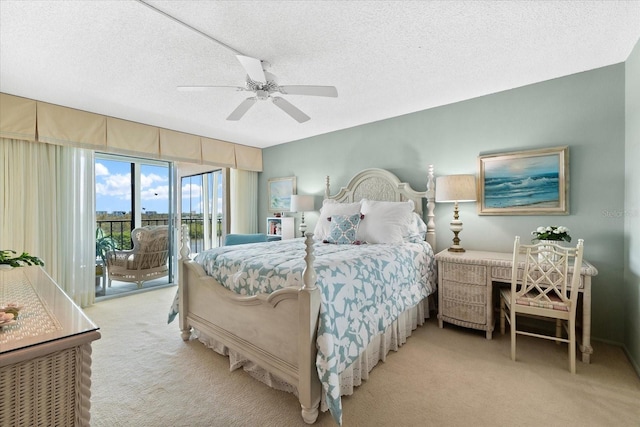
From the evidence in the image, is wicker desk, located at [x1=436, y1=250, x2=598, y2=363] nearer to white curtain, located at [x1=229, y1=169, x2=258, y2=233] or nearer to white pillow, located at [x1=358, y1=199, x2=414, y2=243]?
white pillow, located at [x1=358, y1=199, x2=414, y2=243]

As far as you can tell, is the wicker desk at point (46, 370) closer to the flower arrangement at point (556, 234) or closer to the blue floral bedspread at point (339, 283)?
the blue floral bedspread at point (339, 283)

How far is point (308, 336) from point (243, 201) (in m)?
4.12

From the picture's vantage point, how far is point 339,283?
1.86 metres

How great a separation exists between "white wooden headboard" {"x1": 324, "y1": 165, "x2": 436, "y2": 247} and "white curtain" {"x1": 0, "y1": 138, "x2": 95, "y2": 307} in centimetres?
323

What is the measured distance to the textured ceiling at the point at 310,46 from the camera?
1783 mm

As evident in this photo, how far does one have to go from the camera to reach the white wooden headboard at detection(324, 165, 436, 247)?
3355 millimetres

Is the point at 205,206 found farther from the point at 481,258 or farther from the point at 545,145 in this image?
the point at 545,145

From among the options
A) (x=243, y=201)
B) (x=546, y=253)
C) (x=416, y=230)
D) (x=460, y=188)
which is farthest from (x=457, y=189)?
(x=243, y=201)

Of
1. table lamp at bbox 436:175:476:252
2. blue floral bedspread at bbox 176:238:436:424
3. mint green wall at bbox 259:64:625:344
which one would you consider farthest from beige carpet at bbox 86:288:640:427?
table lamp at bbox 436:175:476:252

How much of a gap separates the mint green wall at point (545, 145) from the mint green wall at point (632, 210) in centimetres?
9

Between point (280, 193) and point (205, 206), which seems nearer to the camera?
point (280, 193)

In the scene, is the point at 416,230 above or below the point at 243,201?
below

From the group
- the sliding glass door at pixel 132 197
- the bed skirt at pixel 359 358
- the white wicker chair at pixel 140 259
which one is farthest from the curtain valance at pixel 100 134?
the bed skirt at pixel 359 358

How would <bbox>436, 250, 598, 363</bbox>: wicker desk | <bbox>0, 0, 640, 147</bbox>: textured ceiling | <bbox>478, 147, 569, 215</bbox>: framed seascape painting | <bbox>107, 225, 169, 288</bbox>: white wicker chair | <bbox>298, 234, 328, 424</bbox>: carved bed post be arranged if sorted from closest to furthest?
<bbox>298, 234, 328, 424</bbox>: carved bed post, <bbox>0, 0, 640, 147</bbox>: textured ceiling, <bbox>436, 250, 598, 363</bbox>: wicker desk, <bbox>478, 147, 569, 215</bbox>: framed seascape painting, <bbox>107, 225, 169, 288</bbox>: white wicker chair
